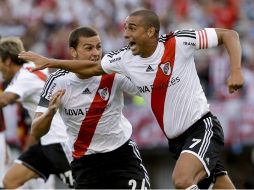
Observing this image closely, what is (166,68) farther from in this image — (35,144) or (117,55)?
(35,144)

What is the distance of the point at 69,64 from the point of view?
861 cm

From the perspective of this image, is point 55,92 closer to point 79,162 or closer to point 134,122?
point 79,162

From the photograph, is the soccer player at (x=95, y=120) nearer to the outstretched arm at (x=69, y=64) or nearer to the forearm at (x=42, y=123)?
the forearm at (x=42, y=123)

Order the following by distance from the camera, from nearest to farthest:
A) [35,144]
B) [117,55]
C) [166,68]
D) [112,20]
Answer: [166,68]
[117,55]
[35,144]
[112,20]

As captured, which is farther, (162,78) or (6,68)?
(6,68)

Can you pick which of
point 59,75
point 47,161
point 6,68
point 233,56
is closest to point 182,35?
point 233,56

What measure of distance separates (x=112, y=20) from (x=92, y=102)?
10.3 metres

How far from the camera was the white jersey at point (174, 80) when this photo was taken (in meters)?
8.45

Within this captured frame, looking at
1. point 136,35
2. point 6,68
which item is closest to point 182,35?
point 136,35

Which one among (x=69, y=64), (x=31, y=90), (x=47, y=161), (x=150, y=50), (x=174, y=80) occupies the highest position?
(x=150, y=50)

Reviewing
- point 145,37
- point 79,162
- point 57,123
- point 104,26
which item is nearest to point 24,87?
point 57,123

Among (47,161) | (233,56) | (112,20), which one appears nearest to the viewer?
(233,56)

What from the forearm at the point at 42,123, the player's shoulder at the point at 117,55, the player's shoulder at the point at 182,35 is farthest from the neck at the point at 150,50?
the forearm at the point at 42,123

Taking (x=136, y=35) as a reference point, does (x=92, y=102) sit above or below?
below
